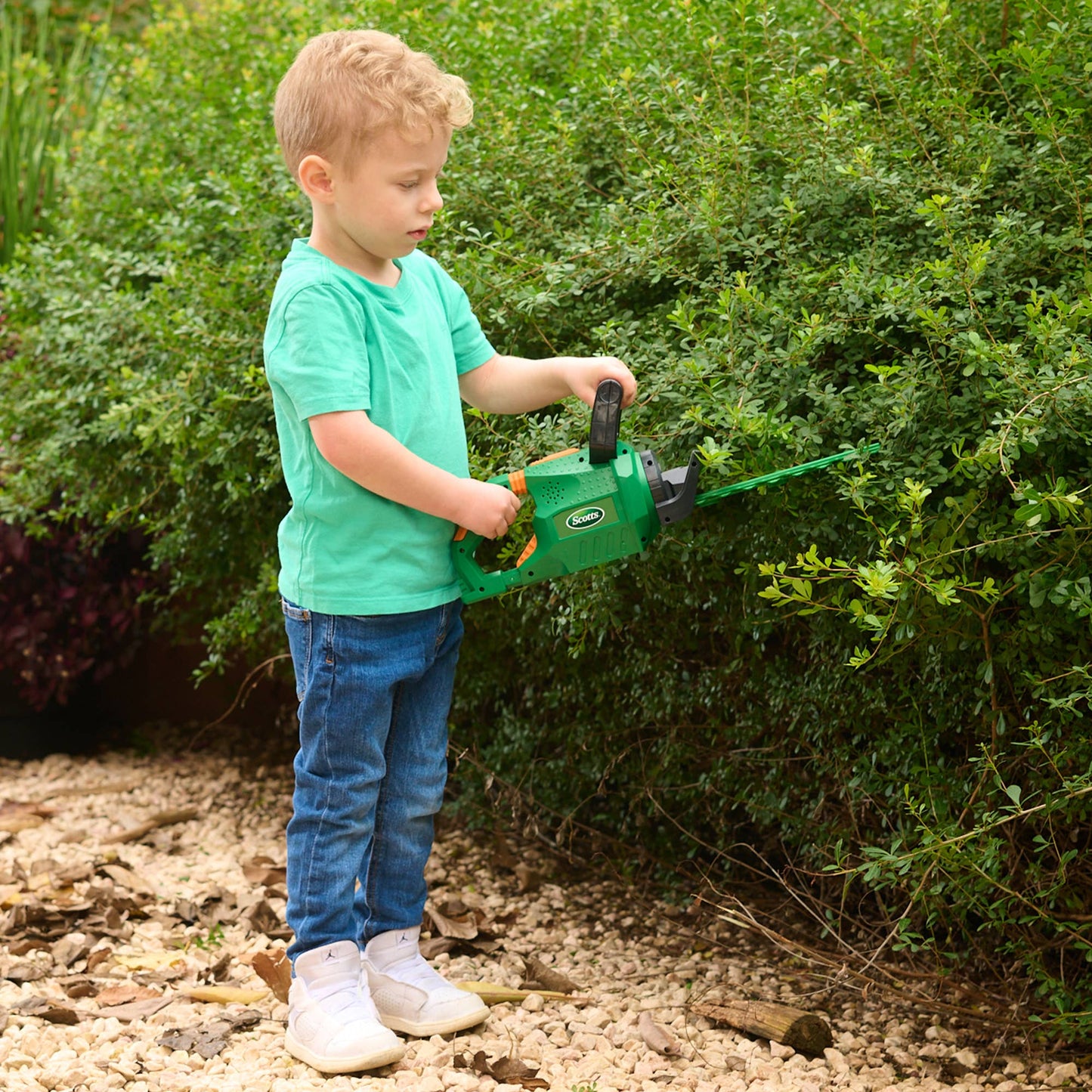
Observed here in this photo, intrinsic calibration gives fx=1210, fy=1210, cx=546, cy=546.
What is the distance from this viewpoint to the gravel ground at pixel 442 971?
82.0 inches

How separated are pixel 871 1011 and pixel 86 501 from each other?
242cm

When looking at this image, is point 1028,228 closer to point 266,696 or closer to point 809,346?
point 809,346

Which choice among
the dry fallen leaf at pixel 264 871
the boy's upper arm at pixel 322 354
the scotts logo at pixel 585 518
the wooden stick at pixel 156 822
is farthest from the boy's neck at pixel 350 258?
the wooden stick at pixel 156 822

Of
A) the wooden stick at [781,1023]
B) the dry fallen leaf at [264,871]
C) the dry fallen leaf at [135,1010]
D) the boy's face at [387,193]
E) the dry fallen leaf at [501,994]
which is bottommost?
the dry fallen leaf at [264,871]

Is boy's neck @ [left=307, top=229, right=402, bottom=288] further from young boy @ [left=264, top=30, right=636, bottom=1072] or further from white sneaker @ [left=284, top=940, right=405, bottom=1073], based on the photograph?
white sneaker @ [left=284, top=940, right=405, bottom=1073]

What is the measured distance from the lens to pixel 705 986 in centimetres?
247

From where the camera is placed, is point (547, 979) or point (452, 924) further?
point (452, 924)

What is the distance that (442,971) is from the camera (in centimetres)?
256

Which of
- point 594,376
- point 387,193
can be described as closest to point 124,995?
point 594,376

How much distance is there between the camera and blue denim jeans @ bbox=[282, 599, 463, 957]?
6.74 ft

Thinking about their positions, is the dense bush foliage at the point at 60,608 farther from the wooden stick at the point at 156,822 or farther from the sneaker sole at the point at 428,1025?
the sneaker sole at the point at 428,1025

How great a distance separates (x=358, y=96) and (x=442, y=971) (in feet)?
5.70

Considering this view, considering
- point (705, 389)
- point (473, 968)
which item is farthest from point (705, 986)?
point (705, 389)

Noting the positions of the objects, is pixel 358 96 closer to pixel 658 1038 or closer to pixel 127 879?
pixel 658 1038
